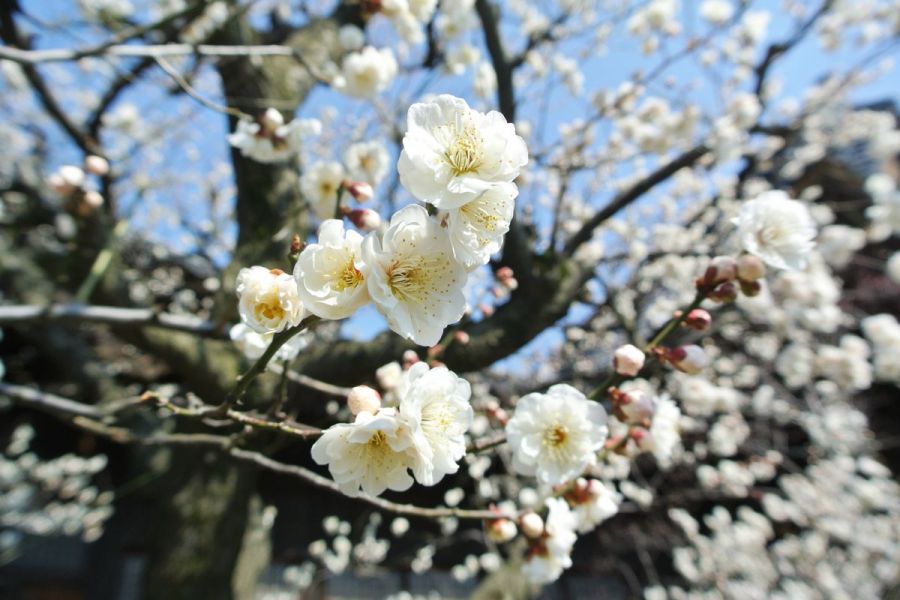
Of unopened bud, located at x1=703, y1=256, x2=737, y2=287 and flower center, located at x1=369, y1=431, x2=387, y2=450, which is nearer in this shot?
flower center, located at x1=369, y1=431, x2=387, y2=450

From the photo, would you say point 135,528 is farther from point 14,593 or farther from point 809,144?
point 809,144

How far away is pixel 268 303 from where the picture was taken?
68 cm

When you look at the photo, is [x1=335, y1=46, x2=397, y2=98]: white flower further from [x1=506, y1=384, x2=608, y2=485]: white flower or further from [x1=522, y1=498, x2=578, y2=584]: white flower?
[x1=522, y1=498, x2=578, y2=584]: white flower

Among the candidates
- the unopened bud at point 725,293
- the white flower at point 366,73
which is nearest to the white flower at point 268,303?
the unopened bud at point 725,293

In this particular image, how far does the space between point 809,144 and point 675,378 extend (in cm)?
308

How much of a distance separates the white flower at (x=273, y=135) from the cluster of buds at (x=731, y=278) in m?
1.13

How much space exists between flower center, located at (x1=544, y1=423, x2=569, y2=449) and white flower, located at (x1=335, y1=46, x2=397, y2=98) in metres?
1.52

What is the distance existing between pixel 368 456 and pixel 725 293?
0.72m

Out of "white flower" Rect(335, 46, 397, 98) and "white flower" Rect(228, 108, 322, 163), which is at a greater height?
"white flower" Rect(335, 46, 397, 98)

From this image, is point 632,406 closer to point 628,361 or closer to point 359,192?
point 628,361

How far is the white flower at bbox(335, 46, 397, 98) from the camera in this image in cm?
189

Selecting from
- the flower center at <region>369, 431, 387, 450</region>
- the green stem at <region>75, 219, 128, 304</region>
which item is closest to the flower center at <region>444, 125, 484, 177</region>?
the flower center at <region>369, 431, 387, 450</region>

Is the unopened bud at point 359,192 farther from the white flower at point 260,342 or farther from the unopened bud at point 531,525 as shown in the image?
the unopened bud at point 531,525

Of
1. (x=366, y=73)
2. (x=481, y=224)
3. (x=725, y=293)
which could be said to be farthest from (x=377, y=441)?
(x=366, y=73)
